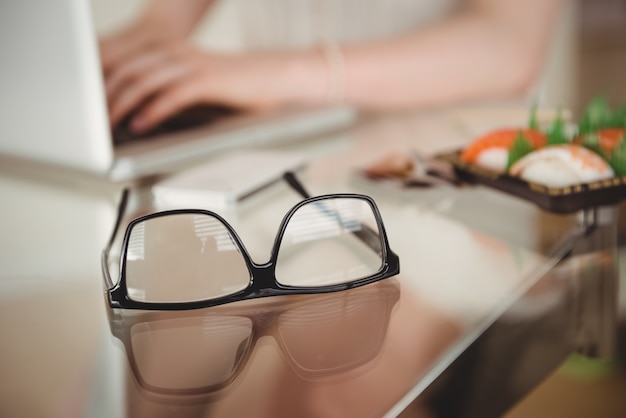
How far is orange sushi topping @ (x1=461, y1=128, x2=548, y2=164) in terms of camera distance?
1.39ft

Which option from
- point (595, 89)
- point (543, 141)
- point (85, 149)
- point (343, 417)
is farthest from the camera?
point (595, 89)

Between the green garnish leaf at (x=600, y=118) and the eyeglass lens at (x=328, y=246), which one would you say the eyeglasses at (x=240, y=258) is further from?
the green garnish leaf at (x=600, y=118)

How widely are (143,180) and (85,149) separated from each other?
58mm

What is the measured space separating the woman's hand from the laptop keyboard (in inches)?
0.4

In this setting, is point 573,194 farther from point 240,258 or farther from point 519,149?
point 240,258

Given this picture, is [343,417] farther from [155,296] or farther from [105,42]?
[105,42]

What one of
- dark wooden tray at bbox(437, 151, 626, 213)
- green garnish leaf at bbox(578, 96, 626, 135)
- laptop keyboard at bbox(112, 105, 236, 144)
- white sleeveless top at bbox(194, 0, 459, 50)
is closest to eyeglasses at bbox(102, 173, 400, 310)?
dark wooden tray at bbox(437, 151, 626, 213)

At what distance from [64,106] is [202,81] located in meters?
0.30

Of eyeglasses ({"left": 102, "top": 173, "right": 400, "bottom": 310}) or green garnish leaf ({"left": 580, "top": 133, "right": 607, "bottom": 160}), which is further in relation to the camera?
green garnish leaf ({"left": 580, "top": 133, "right": 607, "bottom": 160})

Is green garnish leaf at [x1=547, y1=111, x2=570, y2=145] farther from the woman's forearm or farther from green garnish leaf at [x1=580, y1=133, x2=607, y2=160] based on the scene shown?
the woman's forearm

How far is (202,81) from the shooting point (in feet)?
2.64

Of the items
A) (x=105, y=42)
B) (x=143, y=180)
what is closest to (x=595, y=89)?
(x=105, y=42)

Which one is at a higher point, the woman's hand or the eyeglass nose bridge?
the woman's hand

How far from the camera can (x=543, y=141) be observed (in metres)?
0.42
